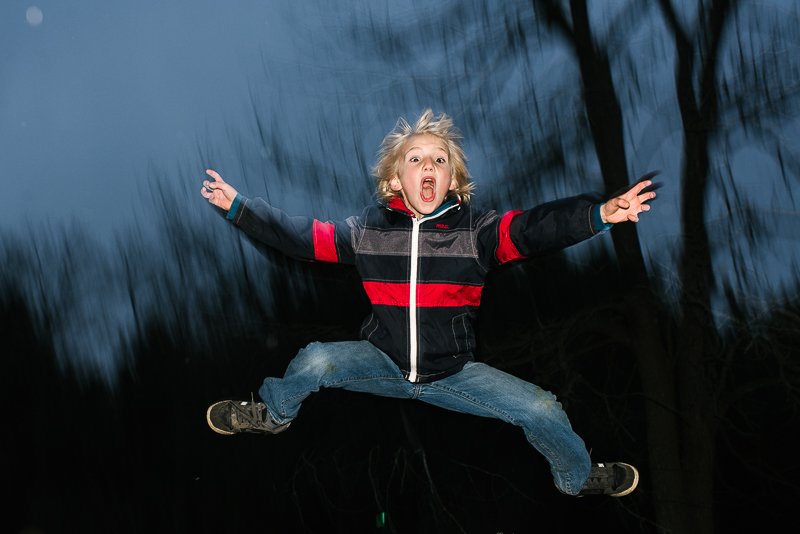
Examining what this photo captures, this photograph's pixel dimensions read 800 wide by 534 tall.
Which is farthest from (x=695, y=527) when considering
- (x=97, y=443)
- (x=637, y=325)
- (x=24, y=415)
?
(x=24, y=415)

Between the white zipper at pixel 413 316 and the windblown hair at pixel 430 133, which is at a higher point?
the windblown hair at pixel 430 133

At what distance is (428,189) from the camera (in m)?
3.10

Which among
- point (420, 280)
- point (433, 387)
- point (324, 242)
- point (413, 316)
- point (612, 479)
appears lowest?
point (612, 479)

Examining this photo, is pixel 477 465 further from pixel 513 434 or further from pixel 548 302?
pixel 548 302

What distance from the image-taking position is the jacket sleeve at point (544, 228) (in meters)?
2.82

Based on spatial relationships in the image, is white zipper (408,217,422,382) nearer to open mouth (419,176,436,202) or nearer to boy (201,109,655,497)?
boy (201,109,655,497)

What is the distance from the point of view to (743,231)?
6.11 m

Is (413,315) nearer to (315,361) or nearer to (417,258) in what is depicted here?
(417,258)

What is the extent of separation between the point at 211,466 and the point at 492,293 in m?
3.39

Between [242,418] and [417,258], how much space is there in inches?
42.8

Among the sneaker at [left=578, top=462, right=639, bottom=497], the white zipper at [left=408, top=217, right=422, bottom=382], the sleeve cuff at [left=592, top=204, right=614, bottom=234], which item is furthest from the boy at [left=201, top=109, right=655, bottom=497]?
the sneaker at [left=578, top=462, right=639, bottom=497]

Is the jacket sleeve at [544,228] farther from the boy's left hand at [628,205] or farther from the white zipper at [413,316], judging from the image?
the white zipper at [413,316]

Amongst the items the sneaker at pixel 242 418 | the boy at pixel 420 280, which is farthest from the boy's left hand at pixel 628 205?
the sneaker at pixel 242 418

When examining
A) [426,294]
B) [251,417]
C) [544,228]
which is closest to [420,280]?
[426,294]
